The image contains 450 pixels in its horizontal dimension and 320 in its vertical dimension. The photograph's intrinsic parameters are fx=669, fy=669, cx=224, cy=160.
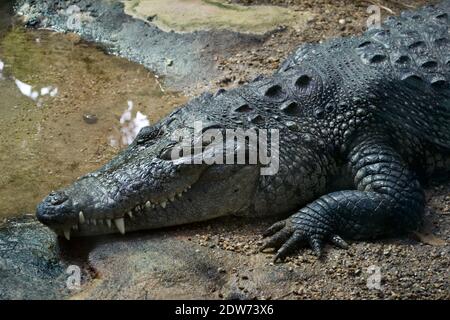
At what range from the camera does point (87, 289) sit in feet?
13.2

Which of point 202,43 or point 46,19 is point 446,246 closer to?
point 202,43

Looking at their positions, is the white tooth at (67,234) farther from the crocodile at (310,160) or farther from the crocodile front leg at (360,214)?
the crocodile front leg at (360,214)

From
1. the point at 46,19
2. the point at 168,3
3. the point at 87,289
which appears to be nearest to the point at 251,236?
the point at 87,289

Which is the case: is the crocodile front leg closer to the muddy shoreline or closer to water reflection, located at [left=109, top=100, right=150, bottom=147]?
the muddy shoreline

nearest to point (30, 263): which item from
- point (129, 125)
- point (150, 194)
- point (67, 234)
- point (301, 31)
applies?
point (67, 234)

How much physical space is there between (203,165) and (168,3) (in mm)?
4215

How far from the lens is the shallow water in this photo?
5473 millimetres

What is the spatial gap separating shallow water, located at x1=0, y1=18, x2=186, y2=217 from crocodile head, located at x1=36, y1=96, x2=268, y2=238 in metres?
0.74

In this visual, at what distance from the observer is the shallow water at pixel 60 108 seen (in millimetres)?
5473

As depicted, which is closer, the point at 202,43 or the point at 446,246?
the point at 446,246

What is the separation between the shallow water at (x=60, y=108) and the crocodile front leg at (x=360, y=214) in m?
1.94

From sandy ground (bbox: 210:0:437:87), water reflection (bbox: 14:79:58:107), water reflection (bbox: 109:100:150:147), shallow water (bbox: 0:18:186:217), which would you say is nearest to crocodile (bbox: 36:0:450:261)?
shallow water (bbox: 0:18:186:217)

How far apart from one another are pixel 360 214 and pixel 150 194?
1429 millimetres
